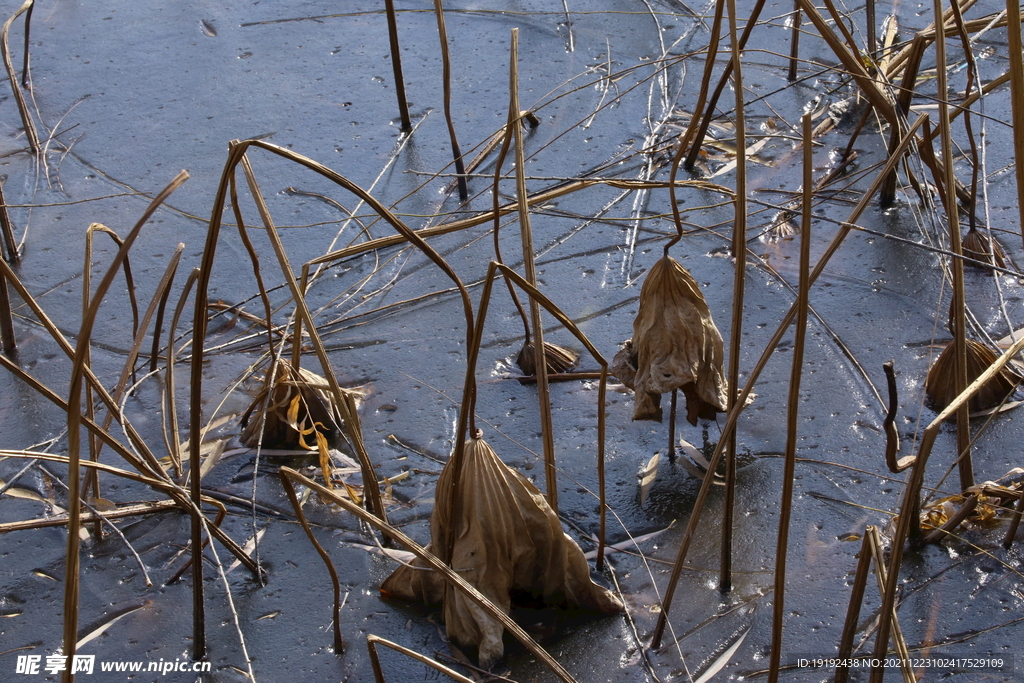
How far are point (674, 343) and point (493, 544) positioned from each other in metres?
0.51

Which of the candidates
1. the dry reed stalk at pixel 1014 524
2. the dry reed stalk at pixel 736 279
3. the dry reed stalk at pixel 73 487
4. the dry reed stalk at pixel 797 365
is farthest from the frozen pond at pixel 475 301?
the dry reed stalk at pixel 73 487

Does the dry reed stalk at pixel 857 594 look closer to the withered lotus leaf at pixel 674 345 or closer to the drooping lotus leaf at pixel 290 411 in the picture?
the withered lotus leaf at pixel 674 345

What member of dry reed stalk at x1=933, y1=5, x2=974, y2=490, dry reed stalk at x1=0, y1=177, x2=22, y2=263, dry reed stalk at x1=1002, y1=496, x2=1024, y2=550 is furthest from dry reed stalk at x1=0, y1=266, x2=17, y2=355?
dry reed stalk at x1=1002, y1=496, x2=1024, y2=550

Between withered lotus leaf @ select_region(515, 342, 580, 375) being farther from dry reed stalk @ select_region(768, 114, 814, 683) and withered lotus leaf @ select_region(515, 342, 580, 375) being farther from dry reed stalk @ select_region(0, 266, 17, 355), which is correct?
dry reed stalk @ select_region(0, 266, 17, 355)

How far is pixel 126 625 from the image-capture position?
158 cm

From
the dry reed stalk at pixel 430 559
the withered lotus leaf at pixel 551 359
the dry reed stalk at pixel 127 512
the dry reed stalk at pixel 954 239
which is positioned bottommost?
the dry reed stalk at pixel 127 512

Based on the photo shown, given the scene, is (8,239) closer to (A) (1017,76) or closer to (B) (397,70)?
(B) (397,70)

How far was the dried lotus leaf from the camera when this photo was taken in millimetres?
1612

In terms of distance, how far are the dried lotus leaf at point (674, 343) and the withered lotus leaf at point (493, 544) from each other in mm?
356

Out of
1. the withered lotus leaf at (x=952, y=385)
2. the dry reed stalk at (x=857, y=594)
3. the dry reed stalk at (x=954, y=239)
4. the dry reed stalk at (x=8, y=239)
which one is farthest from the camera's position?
the dry reed stalk at (x=8, y=239)

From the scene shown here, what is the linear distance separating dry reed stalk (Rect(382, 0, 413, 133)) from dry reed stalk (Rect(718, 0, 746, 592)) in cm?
178

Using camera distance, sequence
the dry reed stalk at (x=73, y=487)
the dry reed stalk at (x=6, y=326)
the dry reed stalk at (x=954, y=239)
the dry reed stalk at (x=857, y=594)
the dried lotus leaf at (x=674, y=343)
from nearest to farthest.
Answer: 1. the dry reed stalk at (x=73, y=487)
2. the dry reed stalk at (x=857, y=594)
3. the dry reed stalk at (x=954, y=239)
4. the dried lotus leaf at (x=674, y=343)
5. the dry reed stalk at (x=6, y=326)

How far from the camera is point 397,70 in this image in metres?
2.88

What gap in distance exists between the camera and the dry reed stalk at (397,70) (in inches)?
110
